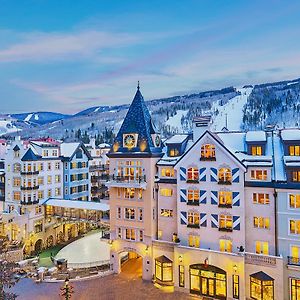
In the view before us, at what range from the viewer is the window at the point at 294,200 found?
2555cm

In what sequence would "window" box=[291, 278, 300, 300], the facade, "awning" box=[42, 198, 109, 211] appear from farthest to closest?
"awning" box=[42, 198, 109, 211] → the facade → "window" box=[291, 278, 300, 300]

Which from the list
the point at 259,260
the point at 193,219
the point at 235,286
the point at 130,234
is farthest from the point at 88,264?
the point at 259,260

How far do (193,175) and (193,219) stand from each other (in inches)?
151

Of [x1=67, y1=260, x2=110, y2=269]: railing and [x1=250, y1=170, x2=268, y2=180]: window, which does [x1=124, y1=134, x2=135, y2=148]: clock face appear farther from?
[x1=67, y1=260, x2=110, y2=269]: railing

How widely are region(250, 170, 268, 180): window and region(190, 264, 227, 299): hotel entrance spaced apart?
8.04 meters

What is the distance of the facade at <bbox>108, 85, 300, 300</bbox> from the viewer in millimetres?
25891

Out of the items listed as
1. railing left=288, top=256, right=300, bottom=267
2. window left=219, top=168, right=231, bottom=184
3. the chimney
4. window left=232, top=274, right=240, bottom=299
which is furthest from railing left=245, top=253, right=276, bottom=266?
the chimney

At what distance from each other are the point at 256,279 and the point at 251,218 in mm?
4616

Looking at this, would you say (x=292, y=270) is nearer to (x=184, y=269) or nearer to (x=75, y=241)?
(x=184, y=269)

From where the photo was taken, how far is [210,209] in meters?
28.6

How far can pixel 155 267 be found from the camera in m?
30.9

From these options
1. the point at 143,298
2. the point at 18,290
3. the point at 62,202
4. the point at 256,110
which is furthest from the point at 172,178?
the point at 256,110

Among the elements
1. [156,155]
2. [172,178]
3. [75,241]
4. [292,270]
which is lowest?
[75,241]

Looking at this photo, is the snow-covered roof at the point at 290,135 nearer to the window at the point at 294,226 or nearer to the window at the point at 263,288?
the window at the point at 294,226
